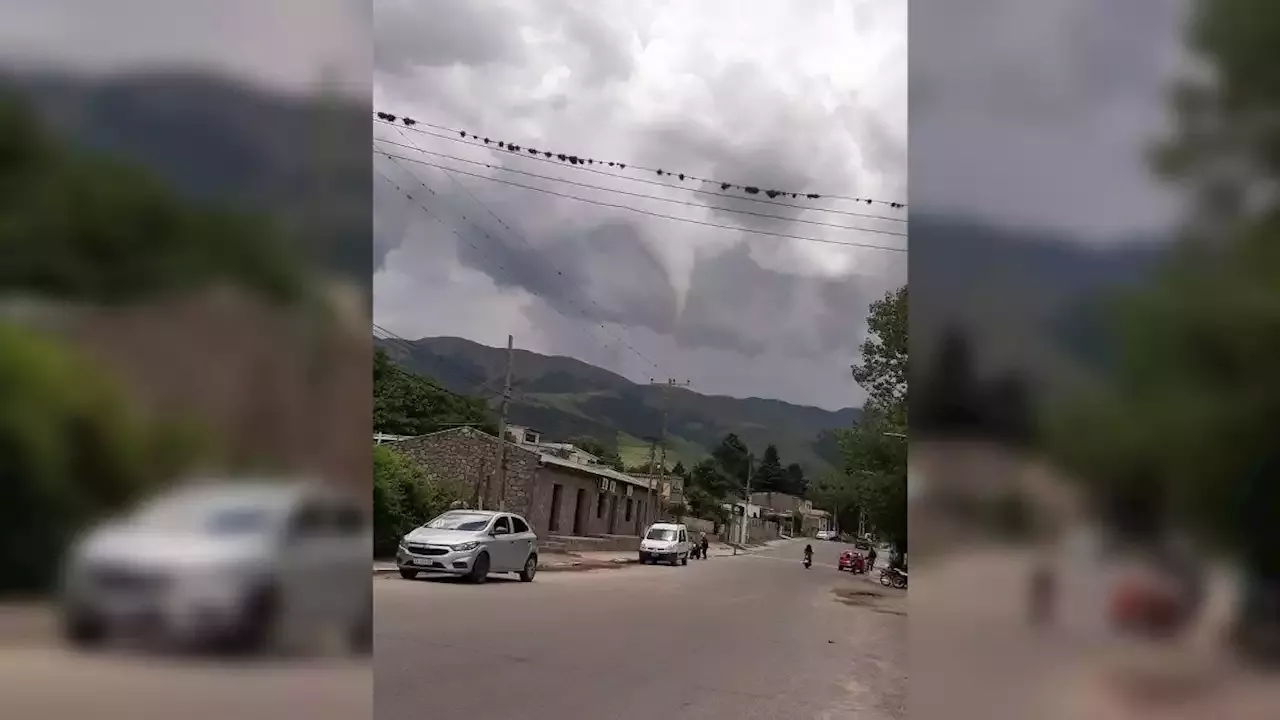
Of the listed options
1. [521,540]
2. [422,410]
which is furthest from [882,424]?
[422,410]

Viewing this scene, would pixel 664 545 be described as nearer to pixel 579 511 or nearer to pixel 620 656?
pixel 579 511

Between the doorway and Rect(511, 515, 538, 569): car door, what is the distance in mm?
6240

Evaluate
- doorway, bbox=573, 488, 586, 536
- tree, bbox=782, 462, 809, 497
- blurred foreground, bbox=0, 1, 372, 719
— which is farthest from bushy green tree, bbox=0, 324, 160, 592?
tree, bbox=782, 462, 809, 497

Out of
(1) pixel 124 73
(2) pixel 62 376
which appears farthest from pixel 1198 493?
(1) pixel 124 73

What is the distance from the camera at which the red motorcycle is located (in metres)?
18.1

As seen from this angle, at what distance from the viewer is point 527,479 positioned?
1499 cm

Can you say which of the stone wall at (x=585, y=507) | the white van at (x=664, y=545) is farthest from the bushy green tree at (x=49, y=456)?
the white van at (x=664, y=545)

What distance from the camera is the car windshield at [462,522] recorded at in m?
9.53

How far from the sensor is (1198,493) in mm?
2105

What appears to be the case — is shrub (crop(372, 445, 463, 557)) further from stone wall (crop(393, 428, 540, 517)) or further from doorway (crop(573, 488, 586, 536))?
doorway (crop(573, 488, 586, 536))

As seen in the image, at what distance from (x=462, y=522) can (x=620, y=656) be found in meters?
4.82

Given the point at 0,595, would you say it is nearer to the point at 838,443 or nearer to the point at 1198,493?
the point at 1198,493

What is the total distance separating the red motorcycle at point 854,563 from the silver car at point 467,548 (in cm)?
992

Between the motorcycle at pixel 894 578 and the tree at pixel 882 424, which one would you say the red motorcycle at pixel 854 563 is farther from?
the tree at pixel 882 424
